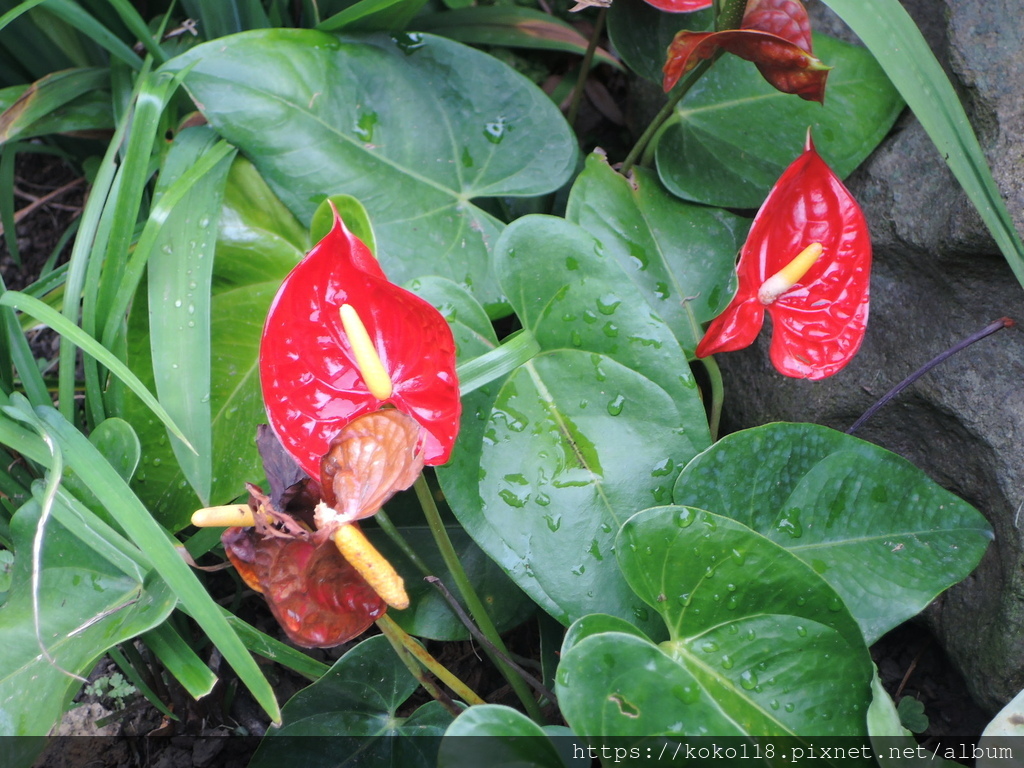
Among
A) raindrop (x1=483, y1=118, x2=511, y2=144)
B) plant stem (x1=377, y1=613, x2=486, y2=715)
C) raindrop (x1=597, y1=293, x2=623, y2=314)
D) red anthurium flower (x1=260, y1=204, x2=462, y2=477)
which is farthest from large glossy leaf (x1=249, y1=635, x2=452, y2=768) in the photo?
raindrop (x1=483, y1=118, x2=511, y2=144)

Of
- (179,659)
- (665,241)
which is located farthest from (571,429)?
(179,659)

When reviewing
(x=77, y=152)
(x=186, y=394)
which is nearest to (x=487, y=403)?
(x=186, y=394)

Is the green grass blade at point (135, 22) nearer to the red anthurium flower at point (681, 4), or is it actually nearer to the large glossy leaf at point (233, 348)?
the large glossy leaf at point (233, 348)

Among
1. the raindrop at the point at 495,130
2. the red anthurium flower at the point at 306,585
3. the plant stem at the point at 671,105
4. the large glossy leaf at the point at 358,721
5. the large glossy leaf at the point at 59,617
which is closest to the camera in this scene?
the red anthurium flower at the point at 306,585

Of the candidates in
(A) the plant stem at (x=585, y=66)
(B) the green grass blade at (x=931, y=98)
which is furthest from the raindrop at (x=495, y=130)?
(B) the green grass blade at (x=931, y=98)

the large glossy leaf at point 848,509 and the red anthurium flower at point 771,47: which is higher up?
the red anthurium flower at point 771,47

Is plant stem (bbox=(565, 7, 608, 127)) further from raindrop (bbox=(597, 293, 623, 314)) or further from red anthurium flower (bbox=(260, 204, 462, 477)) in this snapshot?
red anthurium flower (bbox=(260, 204, 462, 477))
